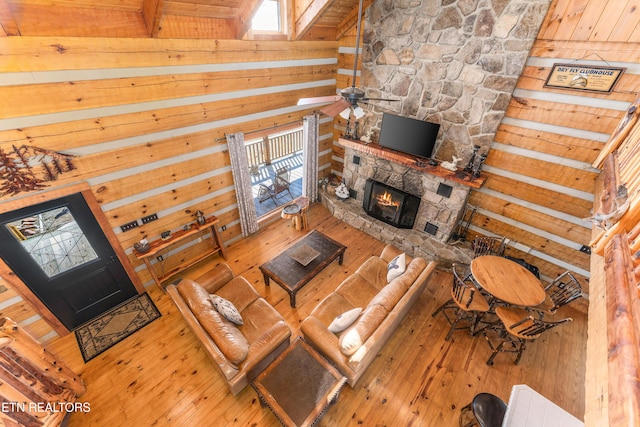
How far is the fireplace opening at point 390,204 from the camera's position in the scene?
17.5ft

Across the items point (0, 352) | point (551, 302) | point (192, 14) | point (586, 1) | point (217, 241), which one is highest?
point (586, 1)

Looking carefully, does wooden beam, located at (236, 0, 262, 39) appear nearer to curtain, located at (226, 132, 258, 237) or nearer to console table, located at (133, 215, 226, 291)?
curtain, located at (226, 132, 258, 237)

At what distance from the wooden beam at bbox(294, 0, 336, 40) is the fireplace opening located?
9.95 ft

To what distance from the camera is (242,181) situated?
496 centimetres

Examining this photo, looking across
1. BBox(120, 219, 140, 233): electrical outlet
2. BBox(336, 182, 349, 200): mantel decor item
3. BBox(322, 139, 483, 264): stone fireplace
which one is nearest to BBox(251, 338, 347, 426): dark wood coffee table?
BBox(120, 219, 140, 233): electrical outlet

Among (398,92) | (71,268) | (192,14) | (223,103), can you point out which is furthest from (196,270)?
(398,92)

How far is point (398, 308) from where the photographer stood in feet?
10.7

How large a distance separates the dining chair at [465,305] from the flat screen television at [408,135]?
2.24 m

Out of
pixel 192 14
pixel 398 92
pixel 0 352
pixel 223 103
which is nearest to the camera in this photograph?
pixel 0 352

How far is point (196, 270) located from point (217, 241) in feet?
2.13

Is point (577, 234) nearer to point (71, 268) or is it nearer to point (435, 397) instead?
point (435, 397)

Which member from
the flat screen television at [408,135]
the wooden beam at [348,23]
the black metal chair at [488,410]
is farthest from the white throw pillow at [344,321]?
the wooden beam at [348,23]

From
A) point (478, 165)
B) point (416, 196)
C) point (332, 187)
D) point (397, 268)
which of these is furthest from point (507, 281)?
point (332, 187)

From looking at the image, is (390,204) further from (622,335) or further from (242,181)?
(622,335)
